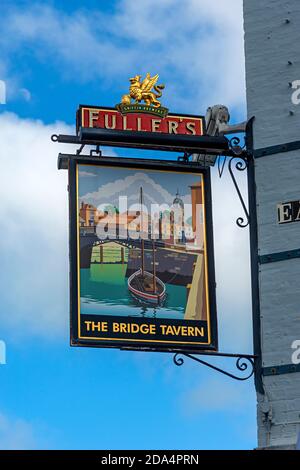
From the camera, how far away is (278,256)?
20.8 m

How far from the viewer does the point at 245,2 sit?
22250 mm

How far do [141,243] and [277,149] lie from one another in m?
2.60

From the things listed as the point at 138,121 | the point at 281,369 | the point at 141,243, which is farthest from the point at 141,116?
the point at 281,369

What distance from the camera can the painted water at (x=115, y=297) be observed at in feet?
65.9

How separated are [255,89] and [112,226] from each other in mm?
3300

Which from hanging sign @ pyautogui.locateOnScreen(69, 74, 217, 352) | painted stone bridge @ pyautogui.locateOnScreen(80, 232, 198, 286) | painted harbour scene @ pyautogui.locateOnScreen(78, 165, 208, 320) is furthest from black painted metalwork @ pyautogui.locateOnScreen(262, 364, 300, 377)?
painted stone bridge @ pyautogui.locateOnScreen(80, 232, 198, 286)

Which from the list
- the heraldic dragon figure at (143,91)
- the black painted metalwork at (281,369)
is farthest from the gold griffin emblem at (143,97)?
the black painted metalwork at (281,369)

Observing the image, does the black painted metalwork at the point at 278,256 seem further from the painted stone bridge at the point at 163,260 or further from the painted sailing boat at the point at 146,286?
the painted sailing boat at the point at 146,286

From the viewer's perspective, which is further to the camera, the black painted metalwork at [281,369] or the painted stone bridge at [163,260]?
the painted stone bridge at [163,260]

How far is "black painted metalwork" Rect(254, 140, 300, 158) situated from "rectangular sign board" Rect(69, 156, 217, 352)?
3.00ft
